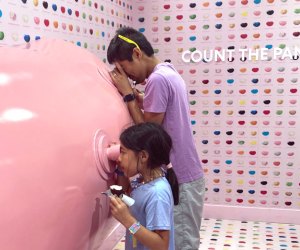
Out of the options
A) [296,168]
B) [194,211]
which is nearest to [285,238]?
[296,168]

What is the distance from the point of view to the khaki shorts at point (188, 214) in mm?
1648

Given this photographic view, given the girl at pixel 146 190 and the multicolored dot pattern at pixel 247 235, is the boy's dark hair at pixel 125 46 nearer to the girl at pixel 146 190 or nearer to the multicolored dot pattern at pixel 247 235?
the girl at pixel 146 190

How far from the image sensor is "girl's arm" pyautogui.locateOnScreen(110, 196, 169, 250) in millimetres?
1179

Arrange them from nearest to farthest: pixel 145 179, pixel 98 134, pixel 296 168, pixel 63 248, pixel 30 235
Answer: pixel 30 235, pixel 63 248, pixel 98 134, pixel 145 179, pixel 296 168

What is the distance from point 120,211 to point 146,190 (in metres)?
0.13

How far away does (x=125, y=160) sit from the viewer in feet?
3.97

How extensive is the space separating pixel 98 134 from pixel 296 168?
2.42m

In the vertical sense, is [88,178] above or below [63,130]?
below

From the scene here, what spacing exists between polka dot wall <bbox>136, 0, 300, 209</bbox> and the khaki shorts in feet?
5.25

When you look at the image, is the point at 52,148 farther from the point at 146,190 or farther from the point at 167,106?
the point at 167,106

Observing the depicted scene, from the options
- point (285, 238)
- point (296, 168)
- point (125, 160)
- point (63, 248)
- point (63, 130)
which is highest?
point (63, 130)

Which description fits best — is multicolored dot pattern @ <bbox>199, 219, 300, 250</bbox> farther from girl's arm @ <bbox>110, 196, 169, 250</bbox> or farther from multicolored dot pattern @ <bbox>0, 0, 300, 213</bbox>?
girl's arm @ <bbox>110, 196, 169, 250</bbox>

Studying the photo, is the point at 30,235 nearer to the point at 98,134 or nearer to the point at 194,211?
the point at 98,134

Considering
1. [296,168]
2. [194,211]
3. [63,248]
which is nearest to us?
[63,248]
